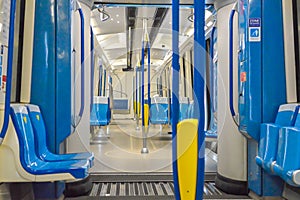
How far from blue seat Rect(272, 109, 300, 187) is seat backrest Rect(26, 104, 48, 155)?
1.95 meters

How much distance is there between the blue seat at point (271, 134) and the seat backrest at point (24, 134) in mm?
1949

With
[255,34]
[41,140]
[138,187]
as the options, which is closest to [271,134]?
[255,34]

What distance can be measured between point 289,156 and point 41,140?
6.63ft

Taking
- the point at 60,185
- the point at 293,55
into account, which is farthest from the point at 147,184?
the point at 293,55

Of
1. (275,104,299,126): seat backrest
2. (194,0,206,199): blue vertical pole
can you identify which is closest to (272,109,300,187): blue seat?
(275,104,299,126): seat backrest

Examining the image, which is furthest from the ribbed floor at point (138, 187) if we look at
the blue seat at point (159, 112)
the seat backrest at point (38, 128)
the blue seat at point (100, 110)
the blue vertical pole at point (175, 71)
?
the blue seat at point (159, 112)

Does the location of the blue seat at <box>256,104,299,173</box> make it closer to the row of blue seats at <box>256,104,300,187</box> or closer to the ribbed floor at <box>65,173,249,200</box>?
the row of blue seats at <box>256,104,300,187</box>

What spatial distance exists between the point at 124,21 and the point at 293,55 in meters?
6.14

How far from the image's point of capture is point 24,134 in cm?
244

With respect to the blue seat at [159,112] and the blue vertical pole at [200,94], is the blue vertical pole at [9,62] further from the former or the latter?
the blue seat at [159,112]

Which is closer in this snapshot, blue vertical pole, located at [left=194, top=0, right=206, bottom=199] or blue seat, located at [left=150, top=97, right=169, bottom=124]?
blue vertical pole, located at [left=194, top=0, right=206, bottom=199]

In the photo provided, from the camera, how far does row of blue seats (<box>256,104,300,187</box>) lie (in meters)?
2.41

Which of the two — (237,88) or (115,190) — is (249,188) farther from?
(115,190)

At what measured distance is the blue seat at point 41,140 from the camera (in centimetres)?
269
